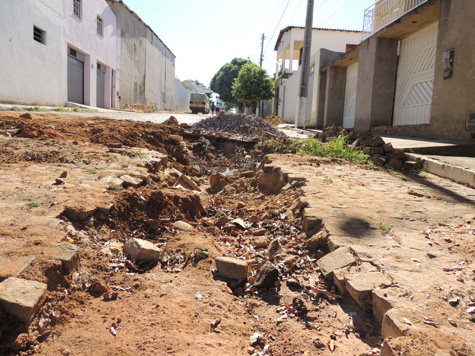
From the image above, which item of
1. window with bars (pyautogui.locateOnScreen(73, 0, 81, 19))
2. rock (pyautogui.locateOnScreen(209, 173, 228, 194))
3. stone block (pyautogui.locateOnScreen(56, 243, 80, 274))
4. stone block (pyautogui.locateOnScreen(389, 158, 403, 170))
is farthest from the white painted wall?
stone block (pyautogui.locateOnScreen(56, 243, 80, 274))

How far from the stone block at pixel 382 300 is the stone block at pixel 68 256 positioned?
1618 mm

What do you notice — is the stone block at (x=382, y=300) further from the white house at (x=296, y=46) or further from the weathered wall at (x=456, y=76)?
the white house at (x=296, y=46)

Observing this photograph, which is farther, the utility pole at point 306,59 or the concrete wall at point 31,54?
the utility pole at point 306,59

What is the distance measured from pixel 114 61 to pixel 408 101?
16.8 meters

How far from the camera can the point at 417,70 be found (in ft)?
29.1

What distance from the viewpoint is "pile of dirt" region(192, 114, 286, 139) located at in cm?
835

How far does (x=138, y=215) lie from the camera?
307cm

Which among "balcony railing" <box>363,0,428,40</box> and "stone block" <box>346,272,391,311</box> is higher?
"balcony railing" <box>363,0,428,40</box>

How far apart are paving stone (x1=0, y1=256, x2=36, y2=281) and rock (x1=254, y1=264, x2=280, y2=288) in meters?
1.26

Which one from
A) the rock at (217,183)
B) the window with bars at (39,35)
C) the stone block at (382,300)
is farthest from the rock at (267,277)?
the window with bars at (39,35)

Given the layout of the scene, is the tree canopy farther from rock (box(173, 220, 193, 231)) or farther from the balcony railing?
rock (box(173, 220, 193, 231))

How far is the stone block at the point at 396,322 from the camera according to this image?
5.12ft

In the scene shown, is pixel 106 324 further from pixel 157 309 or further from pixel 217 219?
pixel 217 219

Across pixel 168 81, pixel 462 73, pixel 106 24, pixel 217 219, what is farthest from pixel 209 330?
pixel 168 81
